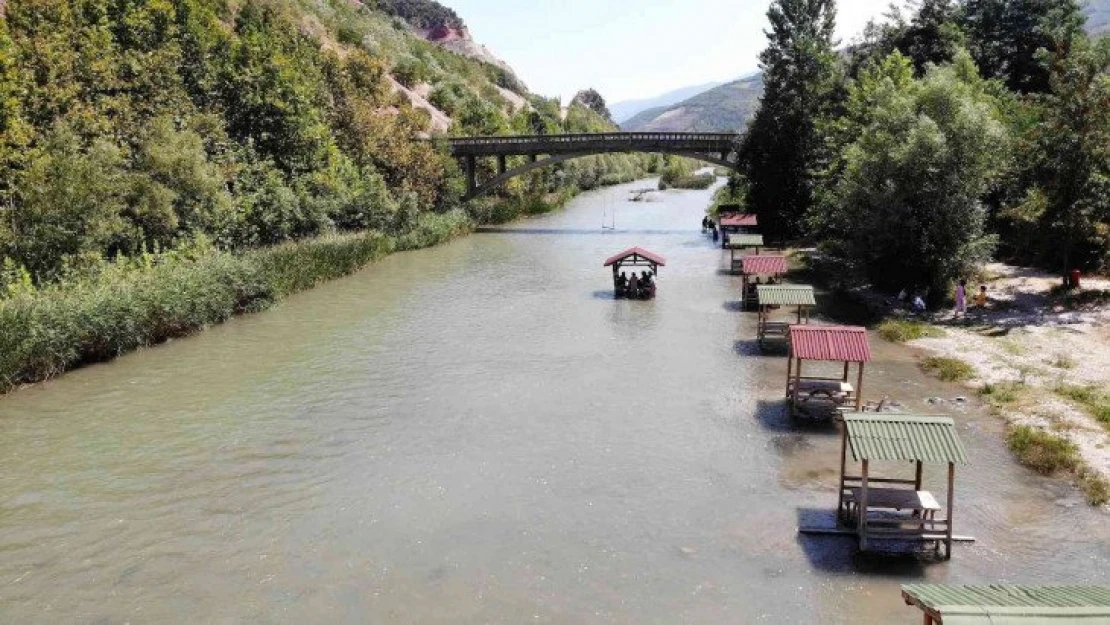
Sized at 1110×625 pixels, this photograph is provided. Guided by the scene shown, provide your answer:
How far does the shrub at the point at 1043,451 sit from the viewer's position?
20.3 m

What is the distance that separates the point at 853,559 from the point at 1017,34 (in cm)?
6848

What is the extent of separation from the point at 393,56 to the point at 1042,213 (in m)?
87.9

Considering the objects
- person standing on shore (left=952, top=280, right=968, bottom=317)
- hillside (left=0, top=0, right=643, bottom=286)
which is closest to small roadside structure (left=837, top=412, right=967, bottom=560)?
person standing on shore (left=952, top=280, right=968, bottom=317)

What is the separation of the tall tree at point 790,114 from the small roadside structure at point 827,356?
35194 mm

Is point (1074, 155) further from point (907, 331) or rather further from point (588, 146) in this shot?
point (588, 146)

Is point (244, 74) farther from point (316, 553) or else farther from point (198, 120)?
point (316, 553)

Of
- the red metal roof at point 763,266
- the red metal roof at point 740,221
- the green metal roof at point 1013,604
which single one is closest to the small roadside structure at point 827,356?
the green metal roof at point 1013,604

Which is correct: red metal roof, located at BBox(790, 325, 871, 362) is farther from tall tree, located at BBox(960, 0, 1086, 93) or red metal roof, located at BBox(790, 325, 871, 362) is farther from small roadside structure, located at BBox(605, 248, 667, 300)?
tall tree, located at BBox(960, 0, 1086, 93)

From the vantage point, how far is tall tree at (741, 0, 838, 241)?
196 ft

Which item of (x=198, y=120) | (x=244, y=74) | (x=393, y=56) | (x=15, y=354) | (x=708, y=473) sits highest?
(x=393, y=56)

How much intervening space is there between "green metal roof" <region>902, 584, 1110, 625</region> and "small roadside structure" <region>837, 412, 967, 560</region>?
189 inches

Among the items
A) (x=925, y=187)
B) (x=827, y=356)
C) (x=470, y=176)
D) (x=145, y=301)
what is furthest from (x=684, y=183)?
(x=827, y=356)

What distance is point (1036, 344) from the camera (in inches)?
1182

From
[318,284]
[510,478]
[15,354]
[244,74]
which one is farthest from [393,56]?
[510,478]
